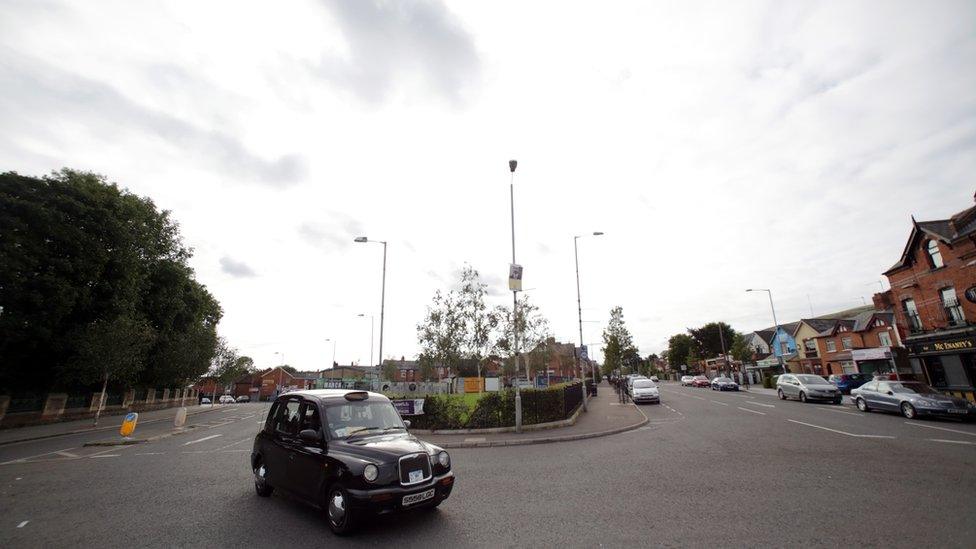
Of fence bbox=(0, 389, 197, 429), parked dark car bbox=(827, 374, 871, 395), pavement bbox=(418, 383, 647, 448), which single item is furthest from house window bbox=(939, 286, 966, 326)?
fence bbox=(0, 389, 197, 429)

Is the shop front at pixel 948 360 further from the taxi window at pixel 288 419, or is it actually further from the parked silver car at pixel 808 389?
the taxi window at pixel 288 419

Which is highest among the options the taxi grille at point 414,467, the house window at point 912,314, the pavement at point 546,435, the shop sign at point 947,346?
the house window at point 912,314

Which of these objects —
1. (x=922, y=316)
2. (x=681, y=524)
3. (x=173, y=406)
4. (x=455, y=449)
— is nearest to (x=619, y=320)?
(x=922, y=316)

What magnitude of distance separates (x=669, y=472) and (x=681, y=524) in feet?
10.5

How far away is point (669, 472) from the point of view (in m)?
8.28

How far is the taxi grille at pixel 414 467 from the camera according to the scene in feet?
17.3

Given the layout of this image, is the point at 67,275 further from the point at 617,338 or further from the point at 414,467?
the point at 617,338

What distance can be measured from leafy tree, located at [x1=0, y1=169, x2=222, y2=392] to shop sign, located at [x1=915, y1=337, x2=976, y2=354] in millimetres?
48511

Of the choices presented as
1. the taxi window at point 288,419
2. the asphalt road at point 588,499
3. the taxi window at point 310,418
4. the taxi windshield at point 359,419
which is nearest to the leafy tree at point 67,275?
the asphalt road at point 588,499

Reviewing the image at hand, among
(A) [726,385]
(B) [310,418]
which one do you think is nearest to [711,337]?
(A) [726,385]

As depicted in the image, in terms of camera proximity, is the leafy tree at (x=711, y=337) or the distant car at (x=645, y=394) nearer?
the distant car at (x=645, y=394)

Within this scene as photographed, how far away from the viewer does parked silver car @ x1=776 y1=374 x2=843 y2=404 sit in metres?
23.3

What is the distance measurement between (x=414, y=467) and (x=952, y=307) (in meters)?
33.0

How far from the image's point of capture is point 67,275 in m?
23.9
